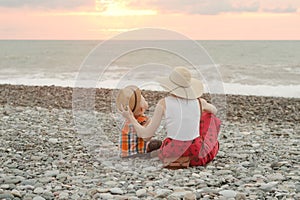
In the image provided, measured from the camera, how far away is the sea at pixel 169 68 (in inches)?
217

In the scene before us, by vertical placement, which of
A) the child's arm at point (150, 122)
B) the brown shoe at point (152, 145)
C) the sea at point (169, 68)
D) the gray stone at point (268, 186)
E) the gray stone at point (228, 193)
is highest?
the sea at point (169, 68)

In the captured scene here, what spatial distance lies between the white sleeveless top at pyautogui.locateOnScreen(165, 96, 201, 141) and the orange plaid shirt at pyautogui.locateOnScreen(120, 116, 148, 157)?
538mm

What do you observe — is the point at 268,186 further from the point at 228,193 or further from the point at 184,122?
the point at 184,122

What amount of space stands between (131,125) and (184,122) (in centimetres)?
76

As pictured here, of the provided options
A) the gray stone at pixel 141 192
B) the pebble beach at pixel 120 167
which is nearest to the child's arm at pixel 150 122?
the pebble beach at pixel 120 167

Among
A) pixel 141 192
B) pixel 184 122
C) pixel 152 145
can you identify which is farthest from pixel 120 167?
pixel 141 192

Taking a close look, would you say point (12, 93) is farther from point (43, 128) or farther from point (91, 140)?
point (91, 140)

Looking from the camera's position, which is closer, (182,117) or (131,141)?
(182,117)

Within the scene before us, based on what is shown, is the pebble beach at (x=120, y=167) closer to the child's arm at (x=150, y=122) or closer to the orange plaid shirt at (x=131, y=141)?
the orange plaid shirt at (x=131, y=141)

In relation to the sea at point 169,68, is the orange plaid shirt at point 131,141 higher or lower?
lower

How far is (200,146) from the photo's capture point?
17.2ft

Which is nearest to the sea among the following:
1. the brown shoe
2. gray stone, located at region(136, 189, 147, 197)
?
the brown shoe

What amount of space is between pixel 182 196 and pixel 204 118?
145cm

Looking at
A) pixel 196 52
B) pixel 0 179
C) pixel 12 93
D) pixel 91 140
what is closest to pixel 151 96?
pixel 12 93
